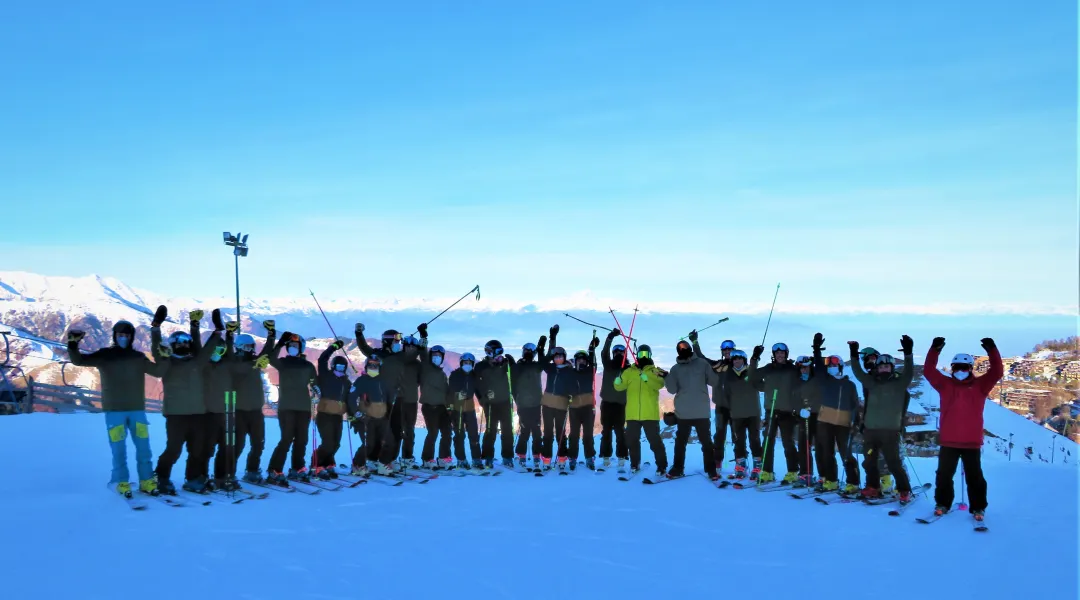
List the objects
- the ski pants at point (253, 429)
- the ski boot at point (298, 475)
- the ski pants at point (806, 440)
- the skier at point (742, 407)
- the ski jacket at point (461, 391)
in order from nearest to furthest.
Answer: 1. the ski pants at point (253, 429)
2. the ski boot at point (298, 475)
3. the ski pants at point (806, 440)
4. the skier at point (742, 407)
5. the ski jacket at point (461, 391)

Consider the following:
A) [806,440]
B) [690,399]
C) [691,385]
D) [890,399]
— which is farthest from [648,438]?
[890,399]

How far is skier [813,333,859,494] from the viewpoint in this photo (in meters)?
10.8

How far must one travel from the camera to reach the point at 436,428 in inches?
485

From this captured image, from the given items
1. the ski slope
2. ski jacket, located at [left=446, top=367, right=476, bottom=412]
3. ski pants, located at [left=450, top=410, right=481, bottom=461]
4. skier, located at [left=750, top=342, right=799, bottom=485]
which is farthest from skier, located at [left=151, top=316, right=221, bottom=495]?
skier, located at [left=750, top=342, right=799, bottom=485]

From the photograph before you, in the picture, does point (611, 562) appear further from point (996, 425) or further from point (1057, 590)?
point (996, 425)

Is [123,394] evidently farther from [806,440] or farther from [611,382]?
[806,440]

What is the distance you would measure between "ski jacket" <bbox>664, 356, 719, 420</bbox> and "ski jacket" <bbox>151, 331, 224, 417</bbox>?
6.49 meters

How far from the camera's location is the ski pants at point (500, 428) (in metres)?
12.5

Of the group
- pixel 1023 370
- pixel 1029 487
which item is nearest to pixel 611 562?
pixel 1029 487

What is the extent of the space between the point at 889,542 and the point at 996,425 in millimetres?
29805

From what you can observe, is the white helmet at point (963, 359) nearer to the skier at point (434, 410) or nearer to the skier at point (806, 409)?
the skier at point (806, 409)

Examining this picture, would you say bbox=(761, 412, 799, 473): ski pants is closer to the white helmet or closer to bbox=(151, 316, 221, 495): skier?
the white helmet

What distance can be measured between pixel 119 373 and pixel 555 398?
20.4ft

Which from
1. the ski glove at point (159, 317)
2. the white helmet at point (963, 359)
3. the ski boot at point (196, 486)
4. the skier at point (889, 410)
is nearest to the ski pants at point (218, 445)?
the ski boot at point (196, 486)
